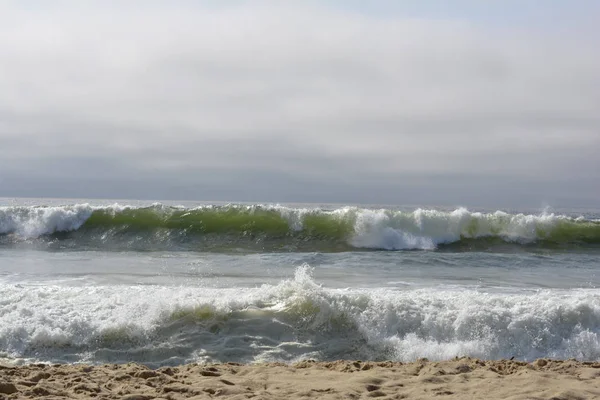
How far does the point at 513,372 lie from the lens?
5.12 m

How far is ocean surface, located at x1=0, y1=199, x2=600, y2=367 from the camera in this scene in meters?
6.51

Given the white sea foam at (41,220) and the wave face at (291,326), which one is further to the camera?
the white sea foam at (41,220)

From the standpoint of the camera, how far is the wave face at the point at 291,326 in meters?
6.37

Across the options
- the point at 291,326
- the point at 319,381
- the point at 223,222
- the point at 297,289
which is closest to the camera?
the point at 319,381

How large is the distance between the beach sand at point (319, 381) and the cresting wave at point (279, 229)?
39.2ft

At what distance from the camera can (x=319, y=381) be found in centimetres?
487

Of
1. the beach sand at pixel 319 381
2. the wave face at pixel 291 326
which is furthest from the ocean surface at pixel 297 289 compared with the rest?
the beach sand at pixel 319 381

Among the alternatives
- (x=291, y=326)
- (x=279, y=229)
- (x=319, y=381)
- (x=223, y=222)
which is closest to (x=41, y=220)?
(x=223, y=222)

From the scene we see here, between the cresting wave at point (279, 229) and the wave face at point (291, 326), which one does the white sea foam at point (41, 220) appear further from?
the wave face at point (291, 326)

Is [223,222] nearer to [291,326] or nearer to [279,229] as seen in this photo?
[279,229]

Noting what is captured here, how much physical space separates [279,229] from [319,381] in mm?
14402

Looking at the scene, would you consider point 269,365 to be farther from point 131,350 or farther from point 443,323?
point 443,323

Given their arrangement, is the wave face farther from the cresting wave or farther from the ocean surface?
the cresting wave

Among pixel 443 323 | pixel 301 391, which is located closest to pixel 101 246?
pixel 443 323
